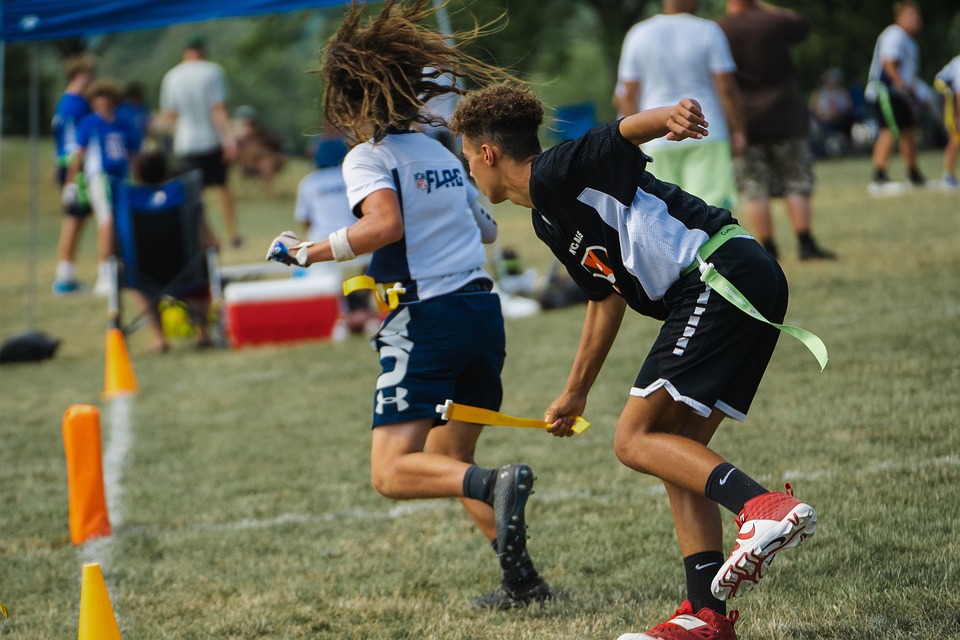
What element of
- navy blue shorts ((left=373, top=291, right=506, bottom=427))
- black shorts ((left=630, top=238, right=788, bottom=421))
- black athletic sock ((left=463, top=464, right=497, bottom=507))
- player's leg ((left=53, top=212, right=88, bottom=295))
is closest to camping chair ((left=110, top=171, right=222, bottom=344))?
player's leg ((left=53, top=212, right=88, bottom=295))

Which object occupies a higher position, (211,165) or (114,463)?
(211,165)

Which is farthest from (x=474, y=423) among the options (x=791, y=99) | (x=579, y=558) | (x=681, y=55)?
(x=791, y=99)

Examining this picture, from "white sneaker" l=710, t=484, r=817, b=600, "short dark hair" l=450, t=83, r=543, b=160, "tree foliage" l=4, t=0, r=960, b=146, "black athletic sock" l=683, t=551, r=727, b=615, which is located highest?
"tree foliage" l=4, t=0, r=960, b=146

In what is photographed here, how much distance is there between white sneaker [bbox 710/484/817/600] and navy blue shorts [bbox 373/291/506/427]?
4.14ft

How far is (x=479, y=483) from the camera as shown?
12.1 ft

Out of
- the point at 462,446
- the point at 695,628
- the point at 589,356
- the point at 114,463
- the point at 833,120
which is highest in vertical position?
the point at 833,120

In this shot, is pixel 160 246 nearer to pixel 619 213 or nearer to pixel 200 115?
pixel 200 115

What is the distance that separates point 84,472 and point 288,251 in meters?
1.99

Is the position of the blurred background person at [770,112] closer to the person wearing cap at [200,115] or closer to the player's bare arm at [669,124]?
the person wearing cap at [200,115]

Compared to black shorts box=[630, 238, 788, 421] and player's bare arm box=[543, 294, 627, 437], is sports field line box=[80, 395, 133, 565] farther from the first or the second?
black shorts box=[630, 238, 788, 421]

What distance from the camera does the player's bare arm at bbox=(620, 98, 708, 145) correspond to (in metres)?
2.96

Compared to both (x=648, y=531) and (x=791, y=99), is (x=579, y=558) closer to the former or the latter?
(x=648, y=531)

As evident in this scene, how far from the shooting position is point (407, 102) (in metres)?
4.09

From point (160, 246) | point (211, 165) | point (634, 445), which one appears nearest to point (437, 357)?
point (634, 445)
